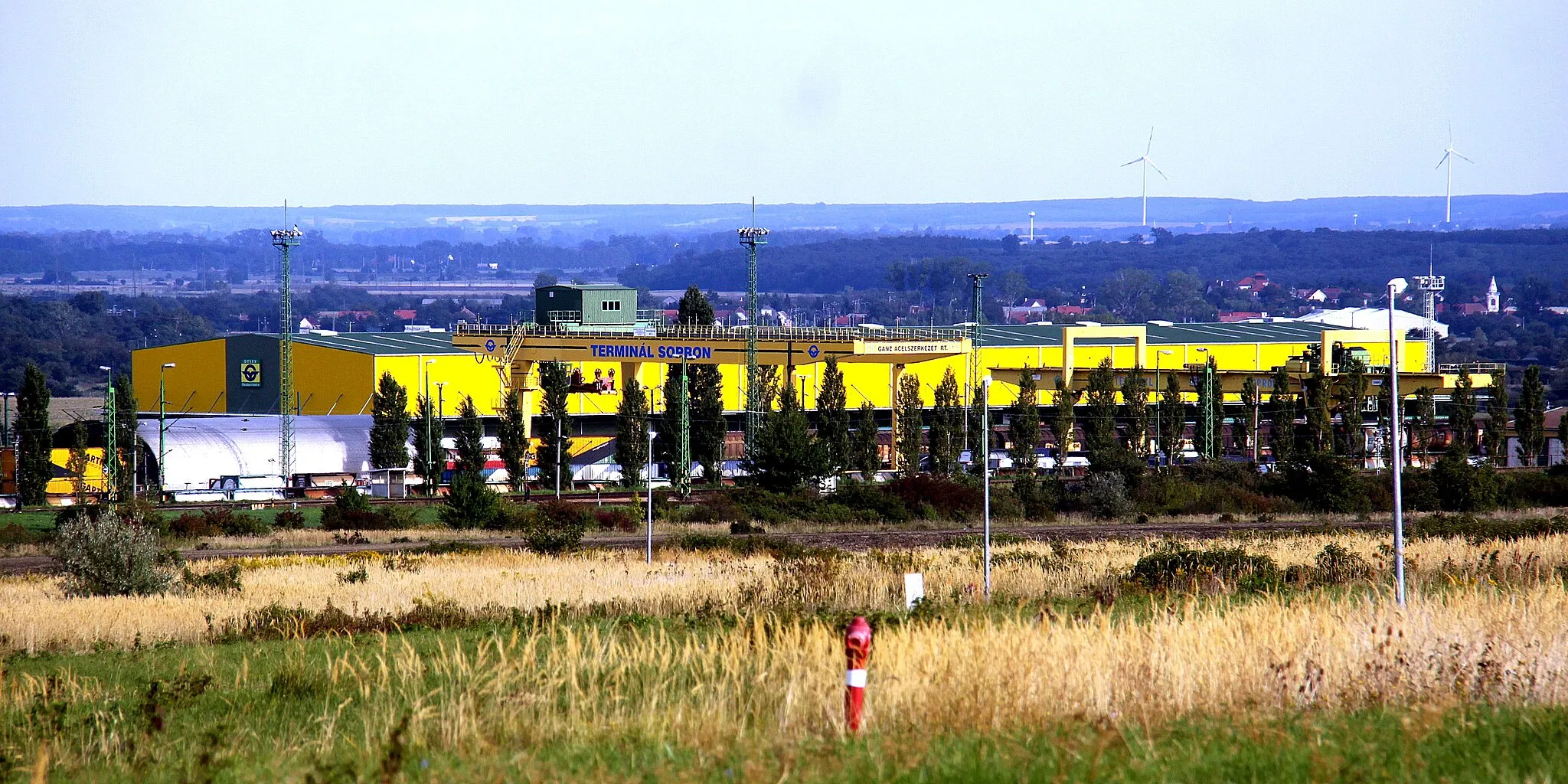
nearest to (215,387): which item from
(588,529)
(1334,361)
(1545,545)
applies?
(588,529)

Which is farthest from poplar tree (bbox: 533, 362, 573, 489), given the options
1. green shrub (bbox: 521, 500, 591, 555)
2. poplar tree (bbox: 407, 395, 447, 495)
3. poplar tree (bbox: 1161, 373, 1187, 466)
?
poplar tree (bbox: 1161, 373, 1187, 466)

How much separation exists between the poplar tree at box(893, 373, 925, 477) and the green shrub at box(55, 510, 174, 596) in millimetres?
45696

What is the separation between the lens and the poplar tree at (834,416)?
221 feet

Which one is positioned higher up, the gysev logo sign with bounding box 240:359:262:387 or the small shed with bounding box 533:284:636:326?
the small shed with bounding box 533:284:636:326

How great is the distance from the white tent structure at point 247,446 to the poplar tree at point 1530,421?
2086 inches

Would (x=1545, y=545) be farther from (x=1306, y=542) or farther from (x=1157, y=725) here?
(x=1157, y=725)

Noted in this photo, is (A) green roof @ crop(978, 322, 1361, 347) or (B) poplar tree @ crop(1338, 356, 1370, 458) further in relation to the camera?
(A) green roof @ crop(978, 322, 1361, 347)

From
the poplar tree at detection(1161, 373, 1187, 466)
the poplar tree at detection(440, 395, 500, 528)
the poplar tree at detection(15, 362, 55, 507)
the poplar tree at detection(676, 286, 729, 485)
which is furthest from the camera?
the poplar tree at detection(1161, 373, 1187, 466)

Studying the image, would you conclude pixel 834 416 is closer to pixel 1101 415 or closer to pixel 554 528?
pixel 1101 415

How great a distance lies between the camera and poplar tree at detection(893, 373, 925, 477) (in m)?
71.0

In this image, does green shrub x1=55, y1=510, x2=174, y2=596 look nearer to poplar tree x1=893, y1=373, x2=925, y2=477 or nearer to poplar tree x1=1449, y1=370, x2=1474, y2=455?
poplar tree x1=893, y1=373, x2=925, y2=477

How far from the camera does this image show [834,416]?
69.0 meters

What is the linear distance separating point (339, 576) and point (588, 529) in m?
18.1

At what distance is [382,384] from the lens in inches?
2790
